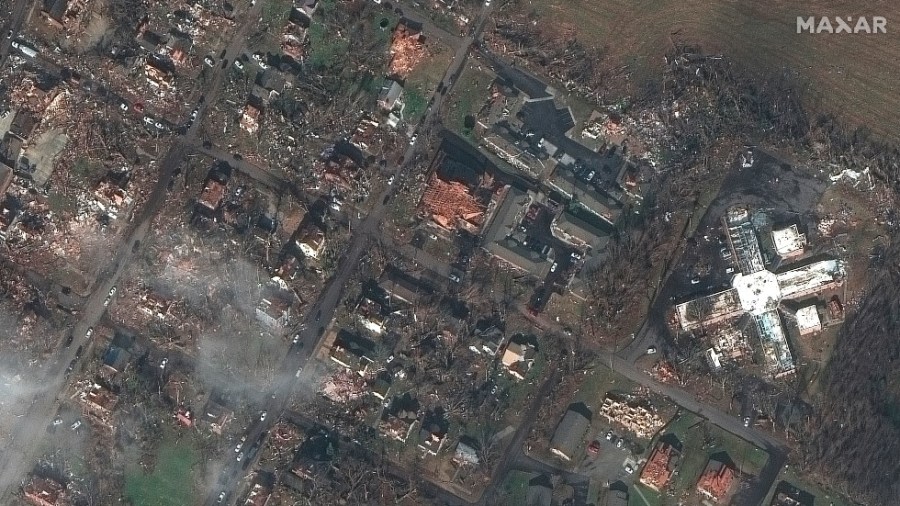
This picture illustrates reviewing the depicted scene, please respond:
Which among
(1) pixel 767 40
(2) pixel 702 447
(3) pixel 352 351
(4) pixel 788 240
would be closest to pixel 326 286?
(3) pixel 352 351

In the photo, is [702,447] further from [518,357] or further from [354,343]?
[354,343]

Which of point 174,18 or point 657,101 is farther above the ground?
point 657,101

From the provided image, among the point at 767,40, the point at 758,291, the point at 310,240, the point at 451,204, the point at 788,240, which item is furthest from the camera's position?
the point at 767,40

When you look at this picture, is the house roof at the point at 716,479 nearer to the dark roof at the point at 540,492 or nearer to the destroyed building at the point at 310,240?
the dark roof at the point at 540,492

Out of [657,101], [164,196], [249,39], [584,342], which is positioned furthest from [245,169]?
[657,101]

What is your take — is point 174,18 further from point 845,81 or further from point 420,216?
point 845,81

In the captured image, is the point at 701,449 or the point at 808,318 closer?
the point at 808,318

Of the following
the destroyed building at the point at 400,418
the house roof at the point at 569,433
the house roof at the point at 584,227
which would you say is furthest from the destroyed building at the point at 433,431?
the house roof at the point at 584,227

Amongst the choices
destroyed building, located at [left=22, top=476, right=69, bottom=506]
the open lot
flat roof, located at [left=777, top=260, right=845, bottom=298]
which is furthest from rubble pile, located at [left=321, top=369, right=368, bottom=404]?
flat roof, located at [left=777, top=260, right=845, bottom=298]
